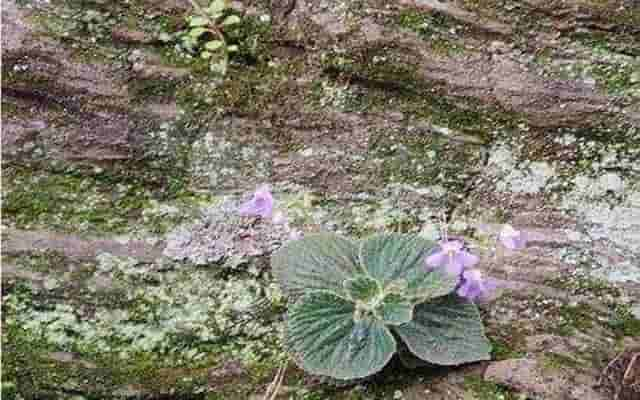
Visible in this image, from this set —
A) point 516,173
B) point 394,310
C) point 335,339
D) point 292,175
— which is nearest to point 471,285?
point 394,310

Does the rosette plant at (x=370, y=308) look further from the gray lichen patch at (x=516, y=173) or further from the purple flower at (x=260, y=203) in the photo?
the gray lichen patch at (x=516, y=173)

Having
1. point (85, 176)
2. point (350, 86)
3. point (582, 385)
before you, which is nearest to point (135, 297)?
point (85, 176)

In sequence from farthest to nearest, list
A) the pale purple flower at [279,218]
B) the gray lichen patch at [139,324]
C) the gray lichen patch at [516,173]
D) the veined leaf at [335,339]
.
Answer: the gray lichen patch at [516,173] → the pale purple flower at [279,218] → the gray lichen patch at [139,324] → the veined leaf at [335,339]

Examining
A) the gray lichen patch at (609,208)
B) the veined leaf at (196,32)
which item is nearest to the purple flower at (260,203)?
the veined leaf at (196,32)

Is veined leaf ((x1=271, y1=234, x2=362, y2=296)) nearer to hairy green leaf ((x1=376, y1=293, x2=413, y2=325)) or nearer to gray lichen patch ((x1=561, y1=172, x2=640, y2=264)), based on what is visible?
hairy green leaf ((x1=376, y1=293, x2=413, y2=325))

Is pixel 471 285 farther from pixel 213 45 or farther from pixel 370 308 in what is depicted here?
pixel 213 45

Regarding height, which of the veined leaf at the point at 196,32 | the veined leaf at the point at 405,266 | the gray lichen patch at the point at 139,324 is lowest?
the gray lichen patch at the point at 139,324

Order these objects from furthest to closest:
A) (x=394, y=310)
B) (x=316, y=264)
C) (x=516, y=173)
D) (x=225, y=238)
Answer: (x=516, y=173) < (x=225, y=238) < (x=316, y=264) < (x=394, y=310)
